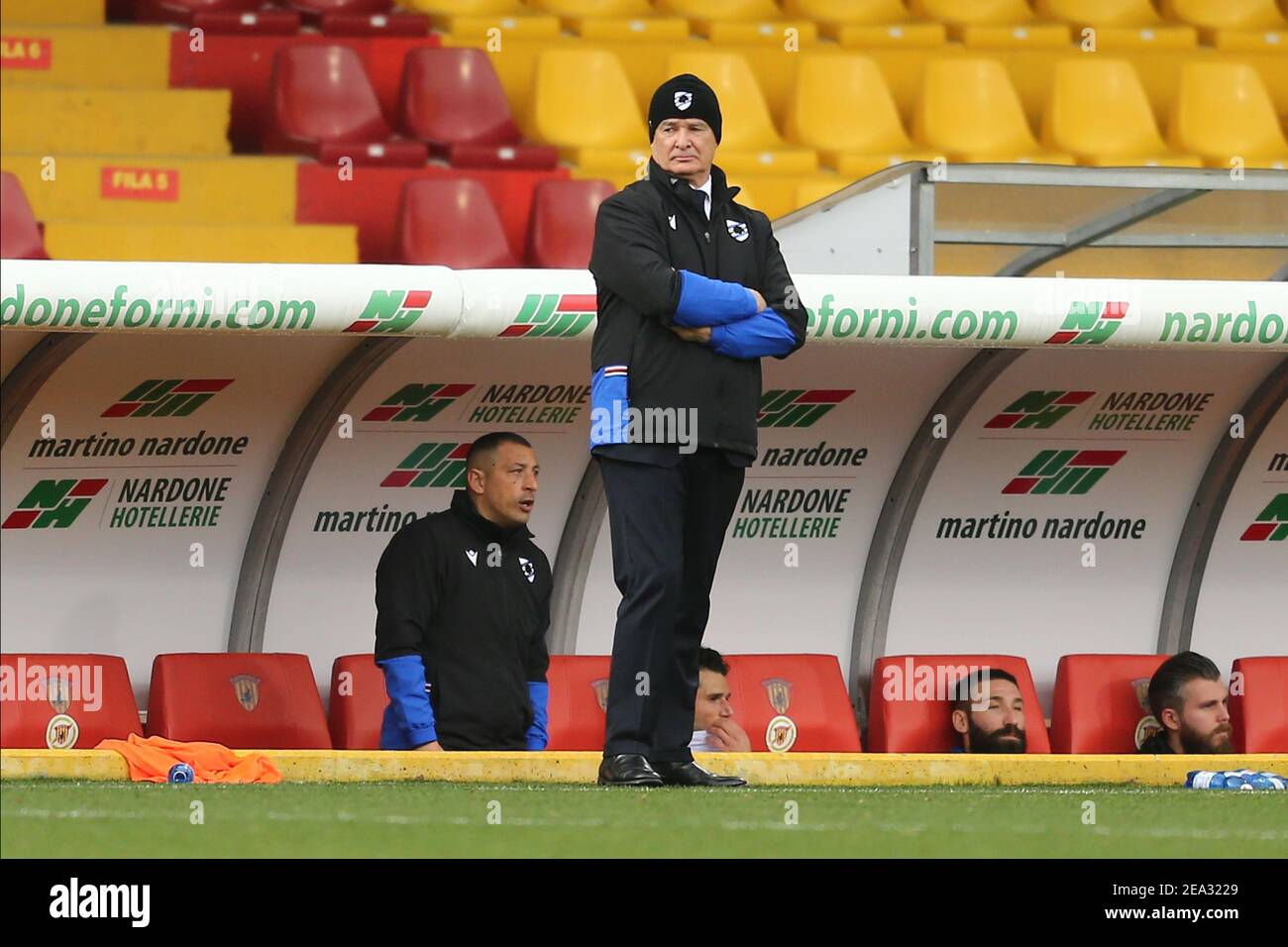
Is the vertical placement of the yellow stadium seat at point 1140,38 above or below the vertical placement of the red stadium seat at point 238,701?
above

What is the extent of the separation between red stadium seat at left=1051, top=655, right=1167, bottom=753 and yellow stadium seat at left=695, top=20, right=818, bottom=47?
22.4 ft

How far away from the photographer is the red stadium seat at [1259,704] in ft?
27.7

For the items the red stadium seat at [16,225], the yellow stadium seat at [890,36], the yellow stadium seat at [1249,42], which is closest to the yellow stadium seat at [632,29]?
the yellow stadium seat at [890,36]

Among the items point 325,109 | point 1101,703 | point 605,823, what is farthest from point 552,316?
point 325,109

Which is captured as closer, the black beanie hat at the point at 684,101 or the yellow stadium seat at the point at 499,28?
the black beanie hat at the point at 684,101

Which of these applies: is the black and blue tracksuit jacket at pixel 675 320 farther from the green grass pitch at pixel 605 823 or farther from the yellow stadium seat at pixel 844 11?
the yellow stadium seat at pixel 844 11

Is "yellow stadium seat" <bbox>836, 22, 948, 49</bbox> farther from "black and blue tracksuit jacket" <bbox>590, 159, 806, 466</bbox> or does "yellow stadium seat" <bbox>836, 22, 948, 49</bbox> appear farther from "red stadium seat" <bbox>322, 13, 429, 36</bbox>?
"black and blue tracksuit jacket" <bbox>590, 159, 806, 466</bbox>

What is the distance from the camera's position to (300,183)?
12.4m

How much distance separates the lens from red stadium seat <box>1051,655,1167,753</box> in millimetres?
8281

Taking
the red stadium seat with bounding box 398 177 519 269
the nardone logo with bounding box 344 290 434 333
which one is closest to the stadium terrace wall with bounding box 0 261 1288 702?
the nardone logo with bounding box 344 290 434 333

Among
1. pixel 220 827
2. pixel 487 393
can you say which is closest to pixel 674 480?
pixel 220 827

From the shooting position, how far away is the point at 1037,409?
27.6 feet

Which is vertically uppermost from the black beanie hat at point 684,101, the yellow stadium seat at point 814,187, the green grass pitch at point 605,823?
the yellow stadium seat at point 814,187

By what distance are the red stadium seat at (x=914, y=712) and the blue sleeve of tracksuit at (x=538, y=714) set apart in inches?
61.8
